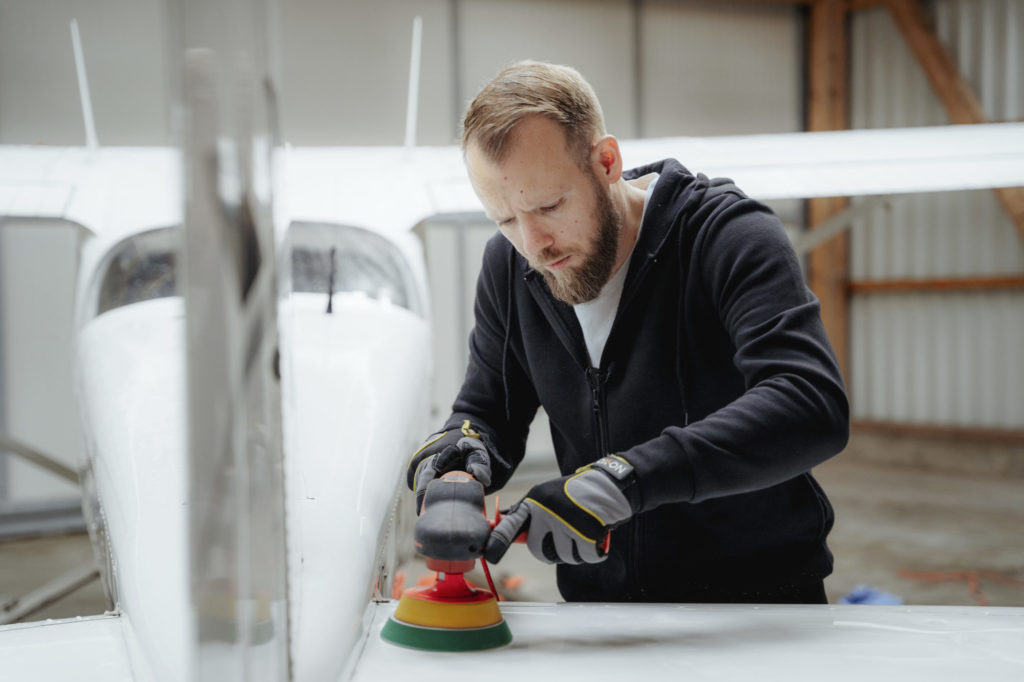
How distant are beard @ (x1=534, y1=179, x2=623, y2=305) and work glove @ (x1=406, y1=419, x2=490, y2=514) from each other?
0.37 m

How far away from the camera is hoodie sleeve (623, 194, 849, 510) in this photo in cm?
142

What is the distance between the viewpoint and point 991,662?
119cm

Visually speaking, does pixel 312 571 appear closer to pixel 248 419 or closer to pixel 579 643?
pixel 579 643

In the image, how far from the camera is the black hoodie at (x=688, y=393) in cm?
143

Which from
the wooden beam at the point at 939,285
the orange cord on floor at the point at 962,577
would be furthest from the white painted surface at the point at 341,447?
the wooden beam at the point at 939,285

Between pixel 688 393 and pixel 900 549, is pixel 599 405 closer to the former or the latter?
pixel 688 393

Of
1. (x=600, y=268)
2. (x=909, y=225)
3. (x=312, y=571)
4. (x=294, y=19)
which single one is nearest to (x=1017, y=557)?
(x=909, y=225)

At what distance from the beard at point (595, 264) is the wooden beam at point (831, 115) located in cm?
1133

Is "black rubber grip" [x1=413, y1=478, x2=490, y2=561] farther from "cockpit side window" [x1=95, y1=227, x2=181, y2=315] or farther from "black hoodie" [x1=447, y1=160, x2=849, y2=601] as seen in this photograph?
"cockpit side window" [x1=95, y1=227, x2=181, y2=315]

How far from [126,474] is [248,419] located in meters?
1.39

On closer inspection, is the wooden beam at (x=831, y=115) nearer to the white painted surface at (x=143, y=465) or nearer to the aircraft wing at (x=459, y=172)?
the aircraft wing at (x=459, y=172)

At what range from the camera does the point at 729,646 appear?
131cm

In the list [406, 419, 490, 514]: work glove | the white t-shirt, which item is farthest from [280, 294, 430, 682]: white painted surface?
the white t-shirt

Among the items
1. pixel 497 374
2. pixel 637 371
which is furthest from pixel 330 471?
pixel 637 371
